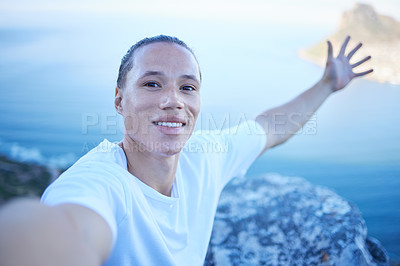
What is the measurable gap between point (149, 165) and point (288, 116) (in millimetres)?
742

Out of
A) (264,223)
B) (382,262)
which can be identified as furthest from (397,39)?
(264,223)

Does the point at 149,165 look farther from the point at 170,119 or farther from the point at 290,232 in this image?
the point at 290,232

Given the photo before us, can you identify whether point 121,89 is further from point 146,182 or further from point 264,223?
point 264,223

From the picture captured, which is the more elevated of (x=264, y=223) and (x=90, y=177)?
(x=90, y=177)

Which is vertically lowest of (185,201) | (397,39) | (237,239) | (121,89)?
(237,239)

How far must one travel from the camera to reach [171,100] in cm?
86

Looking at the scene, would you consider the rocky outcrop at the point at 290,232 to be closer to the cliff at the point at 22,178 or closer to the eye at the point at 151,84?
the eye at the point at 151,84

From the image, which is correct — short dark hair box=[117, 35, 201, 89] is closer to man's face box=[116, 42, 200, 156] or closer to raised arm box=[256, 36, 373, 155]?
man's face box=[116, 42, 200, 156]

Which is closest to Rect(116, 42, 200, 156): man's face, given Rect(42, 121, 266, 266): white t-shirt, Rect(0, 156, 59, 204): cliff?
Rect(42, 121, 266, 266): white t-shirt

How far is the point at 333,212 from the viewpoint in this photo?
1264 millimetres

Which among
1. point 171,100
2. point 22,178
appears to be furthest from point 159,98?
point 22,178

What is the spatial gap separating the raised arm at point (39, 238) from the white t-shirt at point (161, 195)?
112mm

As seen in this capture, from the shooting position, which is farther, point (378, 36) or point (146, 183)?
point (378, 36)

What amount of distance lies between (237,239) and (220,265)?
4.8 inches
